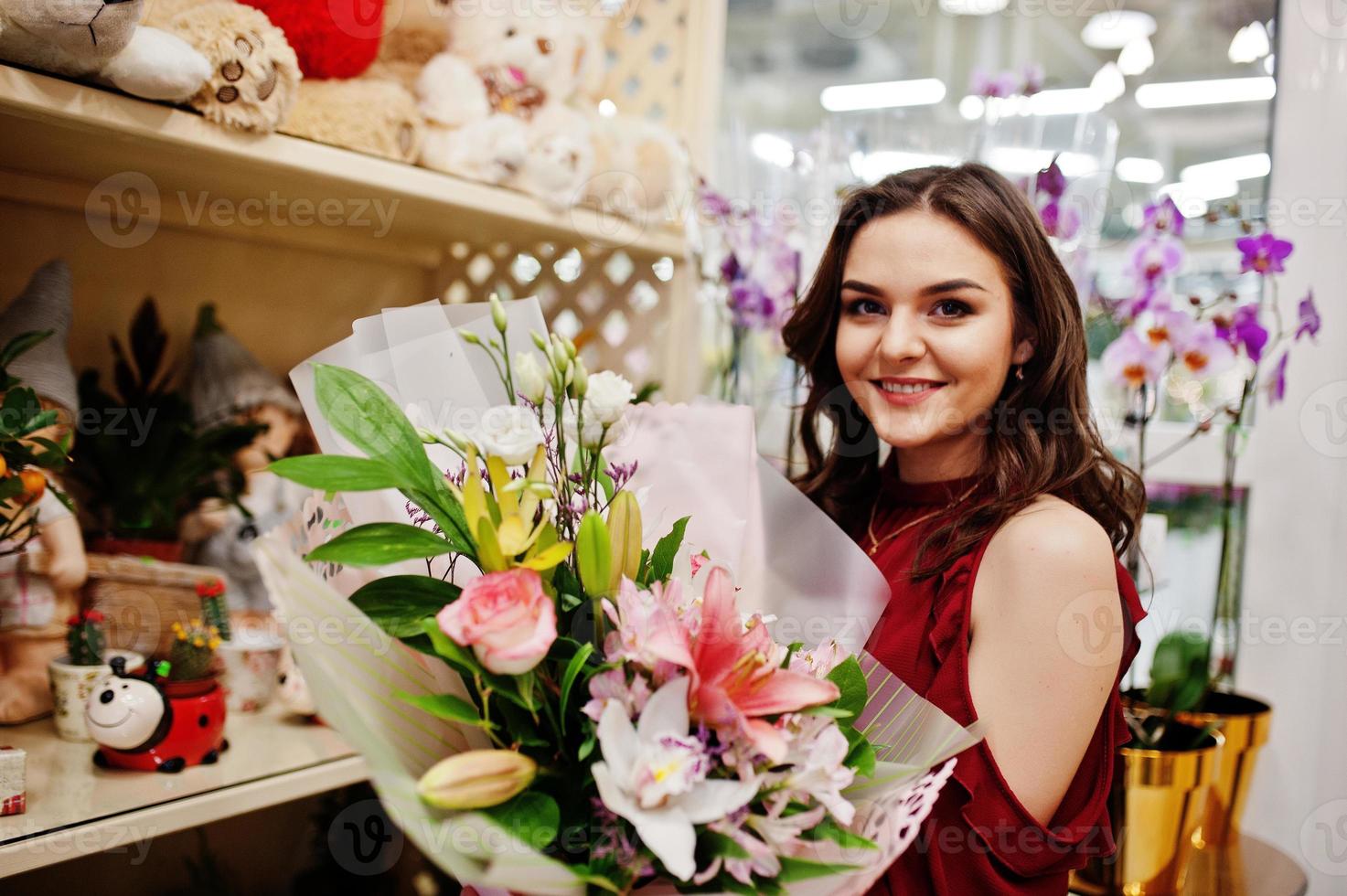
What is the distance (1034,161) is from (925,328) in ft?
1.80

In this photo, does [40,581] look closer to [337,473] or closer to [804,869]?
→ [337,473]

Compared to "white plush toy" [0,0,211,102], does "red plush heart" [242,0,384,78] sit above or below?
above

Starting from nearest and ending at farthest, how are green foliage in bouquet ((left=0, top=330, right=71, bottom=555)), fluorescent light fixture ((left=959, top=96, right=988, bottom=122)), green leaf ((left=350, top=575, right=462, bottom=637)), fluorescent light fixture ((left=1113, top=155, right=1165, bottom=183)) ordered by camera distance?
green leaf ((left=350, top=575, right=462, bottom=637))
green foliage in bouquet ((left=0, top=330, right=71, bottom=555))
fluorescent light fixture ((left=1113, top=155, right=1165, bottom=183))
fluorescent light fixture ((left=959, top=96, right=988, bottom=122))

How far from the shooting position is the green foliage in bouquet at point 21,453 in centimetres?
83

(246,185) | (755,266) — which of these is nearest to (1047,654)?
(755,266)

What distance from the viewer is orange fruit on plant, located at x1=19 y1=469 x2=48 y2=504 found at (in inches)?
34.0

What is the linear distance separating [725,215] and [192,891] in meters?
1.23

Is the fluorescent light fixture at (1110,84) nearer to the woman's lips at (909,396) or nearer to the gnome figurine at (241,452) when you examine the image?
the woman's lips at (909,396)

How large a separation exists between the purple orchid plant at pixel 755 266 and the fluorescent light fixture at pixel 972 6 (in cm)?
75

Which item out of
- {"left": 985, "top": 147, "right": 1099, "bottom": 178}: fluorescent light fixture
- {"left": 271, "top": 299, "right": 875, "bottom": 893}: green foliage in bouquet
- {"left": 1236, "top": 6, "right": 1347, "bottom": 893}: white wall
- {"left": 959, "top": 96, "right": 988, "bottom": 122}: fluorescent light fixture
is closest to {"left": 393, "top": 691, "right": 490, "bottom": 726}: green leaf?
{"left": 271, "top": 299, "right": 875, "bottom": 893}: green foliage in bouquet

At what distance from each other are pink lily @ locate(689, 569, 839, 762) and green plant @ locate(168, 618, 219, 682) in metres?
0.63

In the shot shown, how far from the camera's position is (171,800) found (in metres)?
0.85

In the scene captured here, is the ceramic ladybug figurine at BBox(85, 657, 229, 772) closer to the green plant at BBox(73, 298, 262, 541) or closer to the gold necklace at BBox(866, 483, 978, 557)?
the green plant at BBox(73, 298, 262, 541)

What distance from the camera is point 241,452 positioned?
3.82 feet
